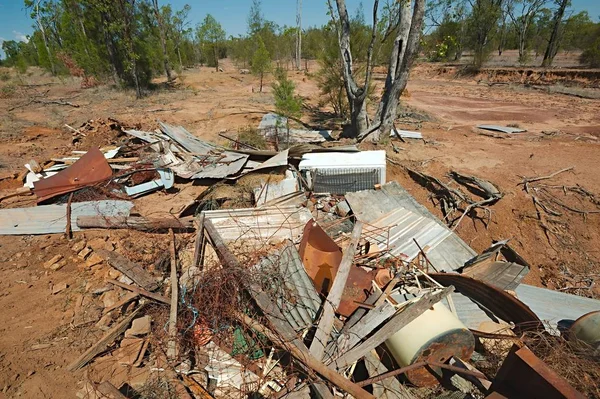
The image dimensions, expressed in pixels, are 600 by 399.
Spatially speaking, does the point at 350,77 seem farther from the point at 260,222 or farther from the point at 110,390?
A: the point at 110,390

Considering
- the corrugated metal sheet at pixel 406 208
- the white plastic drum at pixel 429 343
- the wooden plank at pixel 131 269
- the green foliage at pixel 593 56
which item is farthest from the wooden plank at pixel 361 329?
the green foliage at pixel 593 56

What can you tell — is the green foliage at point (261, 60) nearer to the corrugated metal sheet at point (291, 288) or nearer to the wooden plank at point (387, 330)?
the corrugated metal sheet at point (291, 288)

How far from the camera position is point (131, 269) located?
4043mm

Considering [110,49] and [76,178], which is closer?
[76,178]

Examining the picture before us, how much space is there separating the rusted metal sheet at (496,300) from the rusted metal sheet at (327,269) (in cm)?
100

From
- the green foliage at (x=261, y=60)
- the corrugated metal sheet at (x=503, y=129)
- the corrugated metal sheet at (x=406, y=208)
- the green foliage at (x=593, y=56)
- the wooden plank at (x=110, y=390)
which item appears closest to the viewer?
the wooden plank at (x=110, y=390)

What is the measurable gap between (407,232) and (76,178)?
671 cm

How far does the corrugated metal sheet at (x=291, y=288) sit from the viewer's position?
124 inches

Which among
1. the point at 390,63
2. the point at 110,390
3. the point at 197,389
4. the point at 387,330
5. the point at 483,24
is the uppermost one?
the point at 483,24

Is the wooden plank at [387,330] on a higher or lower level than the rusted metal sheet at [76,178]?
lower

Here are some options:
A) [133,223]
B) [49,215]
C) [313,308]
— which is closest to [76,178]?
[49,215]

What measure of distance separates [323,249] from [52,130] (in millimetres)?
12223

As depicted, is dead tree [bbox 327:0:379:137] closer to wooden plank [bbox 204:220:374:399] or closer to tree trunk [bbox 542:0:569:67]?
wooden plank [bbox 204:220:374:399]

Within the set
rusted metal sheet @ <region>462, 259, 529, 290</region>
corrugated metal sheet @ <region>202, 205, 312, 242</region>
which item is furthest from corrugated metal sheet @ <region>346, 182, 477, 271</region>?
corrugated metal sheet @ <region>202, 205, 312, 242</region>
